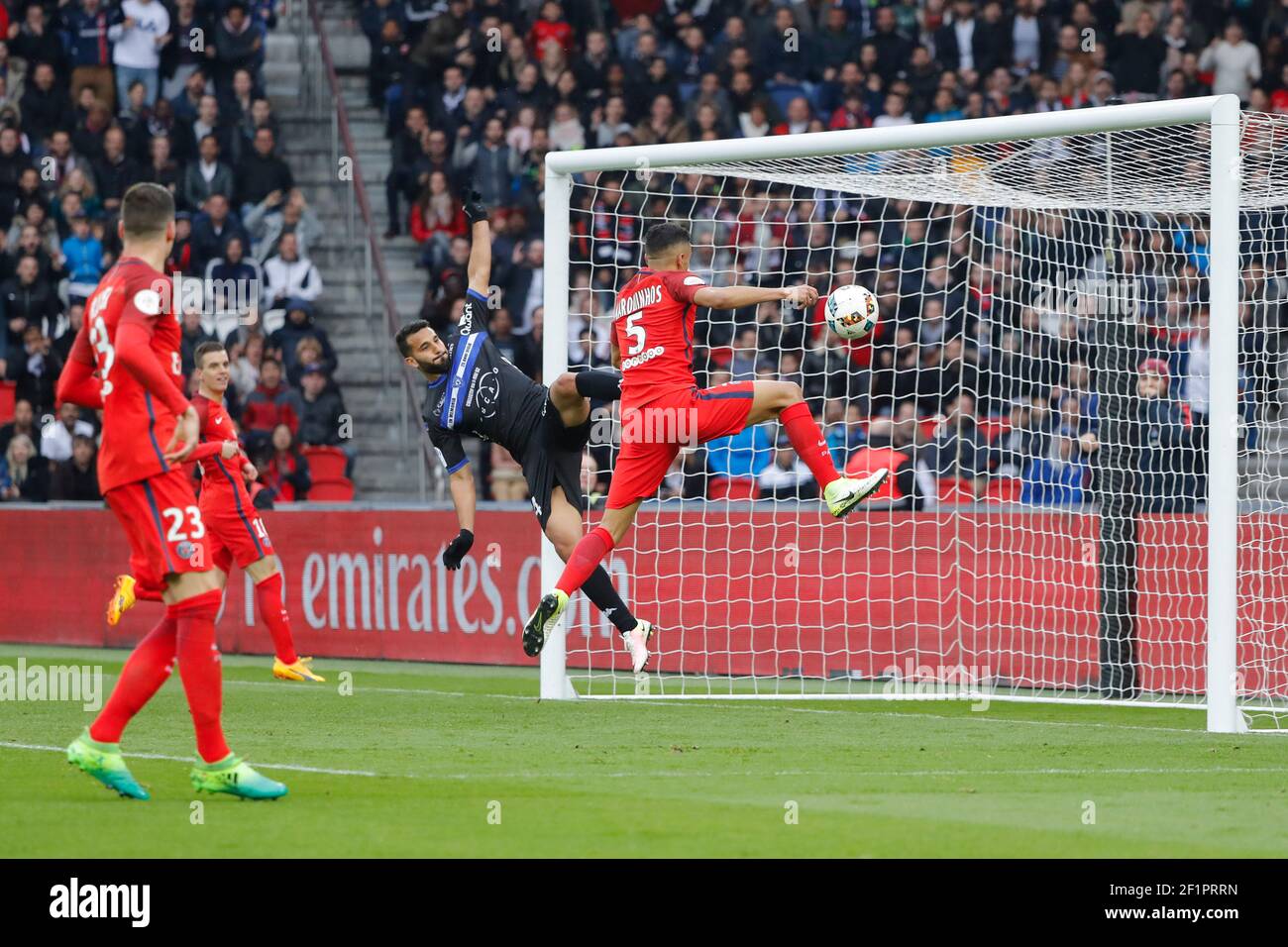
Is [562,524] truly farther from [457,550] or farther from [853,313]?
[853,313]

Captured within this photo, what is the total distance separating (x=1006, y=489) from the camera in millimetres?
14195

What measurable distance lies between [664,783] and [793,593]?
623 cm

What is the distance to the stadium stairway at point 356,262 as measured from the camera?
1942cm

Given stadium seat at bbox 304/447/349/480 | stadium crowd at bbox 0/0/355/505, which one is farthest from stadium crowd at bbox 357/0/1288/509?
stadium seat at bbox 304/447/349/480

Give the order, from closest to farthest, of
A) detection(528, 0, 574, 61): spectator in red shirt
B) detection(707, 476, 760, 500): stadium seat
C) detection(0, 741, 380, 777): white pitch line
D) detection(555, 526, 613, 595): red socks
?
detection(0, 741, 380, 777): white pitch line
detection(555, 526, 613, 595): red socks
detection(707, 476, 760, 500): stadium seat
detection(528, 0, 574, 61): spectator in red shirt

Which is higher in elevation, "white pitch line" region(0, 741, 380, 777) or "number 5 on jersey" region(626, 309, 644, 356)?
"number 5 on jersey" region(626, 309, 644, 356)

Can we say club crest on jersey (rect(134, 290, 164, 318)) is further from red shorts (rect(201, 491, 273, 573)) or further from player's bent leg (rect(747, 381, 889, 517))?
red shorts (rect(201, 491, 273, 573))

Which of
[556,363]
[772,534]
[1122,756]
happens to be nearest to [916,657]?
[772,534]

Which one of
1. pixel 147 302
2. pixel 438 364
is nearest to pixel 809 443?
pixel 438 364

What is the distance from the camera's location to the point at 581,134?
66.2ft

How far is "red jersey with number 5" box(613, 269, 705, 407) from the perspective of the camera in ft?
34.3

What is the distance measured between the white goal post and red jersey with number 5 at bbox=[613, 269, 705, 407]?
4.97 ft

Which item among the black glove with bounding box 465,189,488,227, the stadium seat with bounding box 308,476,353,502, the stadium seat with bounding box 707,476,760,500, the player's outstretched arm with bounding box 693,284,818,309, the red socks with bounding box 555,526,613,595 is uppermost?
the black glove with bounding box 465,189,488,227

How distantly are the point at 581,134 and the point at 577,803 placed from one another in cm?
1389
